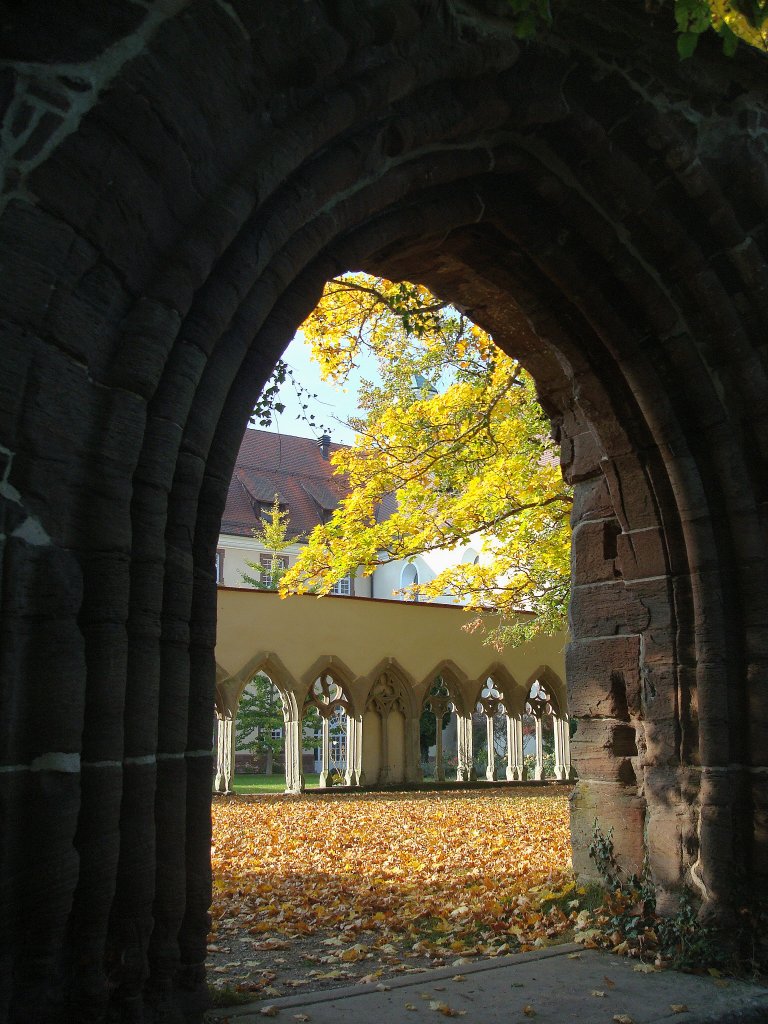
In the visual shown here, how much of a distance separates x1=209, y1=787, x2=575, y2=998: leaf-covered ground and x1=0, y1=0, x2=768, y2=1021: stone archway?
92cm

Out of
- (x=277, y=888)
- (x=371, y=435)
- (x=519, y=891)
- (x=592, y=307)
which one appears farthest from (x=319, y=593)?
(x=592, y=307)

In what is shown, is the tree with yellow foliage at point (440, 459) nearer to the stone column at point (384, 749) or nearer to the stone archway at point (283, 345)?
the stone column at point (384, 749)

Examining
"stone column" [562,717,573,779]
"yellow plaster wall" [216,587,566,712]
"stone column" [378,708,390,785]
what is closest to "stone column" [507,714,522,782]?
"yellow plaster wall" [216,587,566,712]

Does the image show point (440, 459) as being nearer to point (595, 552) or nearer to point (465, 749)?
point (595, 552)

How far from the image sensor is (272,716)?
77.1 feet

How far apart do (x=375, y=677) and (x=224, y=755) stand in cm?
275

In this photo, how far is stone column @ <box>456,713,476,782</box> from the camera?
15.9 meters

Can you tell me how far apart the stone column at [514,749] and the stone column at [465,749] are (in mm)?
802

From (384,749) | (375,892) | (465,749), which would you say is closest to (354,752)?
(384,749)

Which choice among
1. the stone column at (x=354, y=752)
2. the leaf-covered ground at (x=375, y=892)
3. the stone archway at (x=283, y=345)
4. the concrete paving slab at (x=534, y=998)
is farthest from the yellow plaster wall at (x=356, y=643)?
the concrete paving slab at (x=534, y=998)

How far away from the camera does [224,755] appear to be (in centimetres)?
1381

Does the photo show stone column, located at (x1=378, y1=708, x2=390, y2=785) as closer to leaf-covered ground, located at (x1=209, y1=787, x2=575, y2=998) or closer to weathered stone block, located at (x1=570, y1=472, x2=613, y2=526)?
leaf-covered ground, located at (x1=209, y1=787, x2=575, y2=998)

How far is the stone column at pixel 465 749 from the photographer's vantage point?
15922 mm

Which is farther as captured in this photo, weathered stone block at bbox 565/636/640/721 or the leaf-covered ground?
weathered stone block at bbox 565/636/640/721
